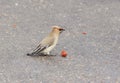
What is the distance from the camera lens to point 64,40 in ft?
29.4

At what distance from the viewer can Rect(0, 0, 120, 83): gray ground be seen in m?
7.46

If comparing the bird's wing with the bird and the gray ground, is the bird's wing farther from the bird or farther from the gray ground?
the gray ground

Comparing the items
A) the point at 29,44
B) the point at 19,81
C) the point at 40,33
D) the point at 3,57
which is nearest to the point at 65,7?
the point at 40,33

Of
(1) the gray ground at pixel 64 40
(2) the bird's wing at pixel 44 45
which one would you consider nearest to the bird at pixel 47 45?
(2) the bird's wing at pixel 44 45

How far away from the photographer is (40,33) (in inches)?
367

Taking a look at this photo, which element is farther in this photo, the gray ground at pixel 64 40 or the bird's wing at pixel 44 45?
the bird's wing at pixel 44 45

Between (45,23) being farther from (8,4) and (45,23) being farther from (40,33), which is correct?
(8,4)

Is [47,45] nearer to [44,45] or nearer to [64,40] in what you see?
[44,45]

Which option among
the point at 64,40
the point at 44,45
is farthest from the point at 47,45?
the point at 64,40

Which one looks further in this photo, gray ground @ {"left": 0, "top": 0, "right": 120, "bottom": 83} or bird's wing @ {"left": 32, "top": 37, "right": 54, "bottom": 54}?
bird's wing @ {"left": 32, "top": 37, "right": 54, "bottom": 54}

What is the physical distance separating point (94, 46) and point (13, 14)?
2422 millimetres

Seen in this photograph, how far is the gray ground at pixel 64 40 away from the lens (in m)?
7.46

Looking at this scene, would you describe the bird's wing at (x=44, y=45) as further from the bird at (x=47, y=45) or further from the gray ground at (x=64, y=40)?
the gray ground at (x=64, y=40)

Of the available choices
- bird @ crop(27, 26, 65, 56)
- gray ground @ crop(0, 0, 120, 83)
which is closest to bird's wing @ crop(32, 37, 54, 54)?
bird @ crop(27, 26, 65, 56)
